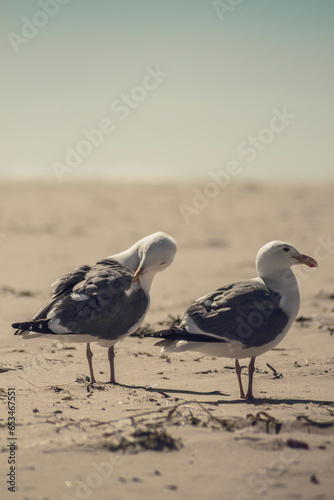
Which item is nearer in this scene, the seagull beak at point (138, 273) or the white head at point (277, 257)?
the white head at point (277, 257)

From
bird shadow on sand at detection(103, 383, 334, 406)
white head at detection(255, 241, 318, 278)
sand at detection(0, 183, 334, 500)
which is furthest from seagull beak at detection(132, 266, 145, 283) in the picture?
white head at detection(255, 241, 318, 278)

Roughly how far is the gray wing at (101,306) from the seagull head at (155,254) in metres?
0.23

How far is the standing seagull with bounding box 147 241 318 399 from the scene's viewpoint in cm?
598

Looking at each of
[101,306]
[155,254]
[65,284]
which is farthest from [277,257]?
[65,284]

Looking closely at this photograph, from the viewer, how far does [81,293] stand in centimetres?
654

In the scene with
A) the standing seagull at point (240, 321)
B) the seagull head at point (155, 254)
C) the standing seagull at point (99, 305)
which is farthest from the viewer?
the seagull head at point (155, 254)

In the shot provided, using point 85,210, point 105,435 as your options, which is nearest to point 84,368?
point 105,435

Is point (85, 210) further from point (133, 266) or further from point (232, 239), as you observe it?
point (133, 266)

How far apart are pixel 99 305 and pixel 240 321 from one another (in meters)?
1.47

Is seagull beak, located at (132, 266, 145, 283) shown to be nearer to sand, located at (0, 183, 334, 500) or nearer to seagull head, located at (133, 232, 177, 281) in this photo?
seagull head, located at (133, 232, 177, 281)

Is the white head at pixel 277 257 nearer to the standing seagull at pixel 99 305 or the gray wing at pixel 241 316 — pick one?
the gray wing at pixel 241 316

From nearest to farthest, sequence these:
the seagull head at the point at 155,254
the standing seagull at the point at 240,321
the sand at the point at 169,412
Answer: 1. the sand at the point at 169,412
2. the standing seagull at the point at 240,321
3. the seagull head at the point at 155,254

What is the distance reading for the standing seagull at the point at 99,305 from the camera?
6367 mm

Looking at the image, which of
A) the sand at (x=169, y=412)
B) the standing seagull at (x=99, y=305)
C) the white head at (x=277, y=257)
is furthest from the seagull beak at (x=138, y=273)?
the white head at (x=277, y=257)
